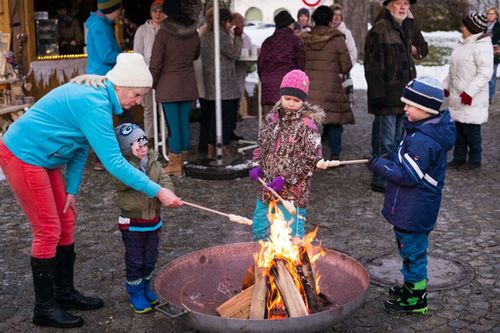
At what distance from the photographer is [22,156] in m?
4.27

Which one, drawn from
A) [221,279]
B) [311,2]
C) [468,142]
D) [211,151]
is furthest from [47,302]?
[311,2]

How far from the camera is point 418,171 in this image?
4336mm

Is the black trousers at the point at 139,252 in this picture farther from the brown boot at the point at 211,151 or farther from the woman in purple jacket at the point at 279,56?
the brown boot at the point at 211,151

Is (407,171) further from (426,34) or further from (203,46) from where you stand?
(426,34)

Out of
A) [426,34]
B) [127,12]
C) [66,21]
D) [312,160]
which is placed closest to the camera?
[312,160]

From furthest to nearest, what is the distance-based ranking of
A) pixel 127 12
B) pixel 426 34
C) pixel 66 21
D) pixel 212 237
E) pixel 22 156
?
pixel 426 34 → pixel 127 12 → pixel 66 21 → pixel 212 237 → pixel 22 156

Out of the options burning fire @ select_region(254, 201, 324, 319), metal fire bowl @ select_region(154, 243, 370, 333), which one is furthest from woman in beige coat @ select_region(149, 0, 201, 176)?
burning fire @ select_region(254, 201, 324, 319)

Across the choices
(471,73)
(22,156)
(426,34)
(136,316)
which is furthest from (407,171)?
(426,34)

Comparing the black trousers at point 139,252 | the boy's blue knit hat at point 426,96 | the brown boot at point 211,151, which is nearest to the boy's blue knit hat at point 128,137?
the black trousers at point 139,252

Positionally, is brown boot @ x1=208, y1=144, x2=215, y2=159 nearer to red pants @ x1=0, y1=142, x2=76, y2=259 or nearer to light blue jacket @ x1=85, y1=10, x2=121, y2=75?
light blue jacket @ x1=85, y1=10, x2=121, y2=75

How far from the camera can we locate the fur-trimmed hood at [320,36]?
326 inches

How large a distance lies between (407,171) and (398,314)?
1014mm

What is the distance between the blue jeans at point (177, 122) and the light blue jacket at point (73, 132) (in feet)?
13.5

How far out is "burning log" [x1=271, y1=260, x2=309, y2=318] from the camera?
379 centimetres
